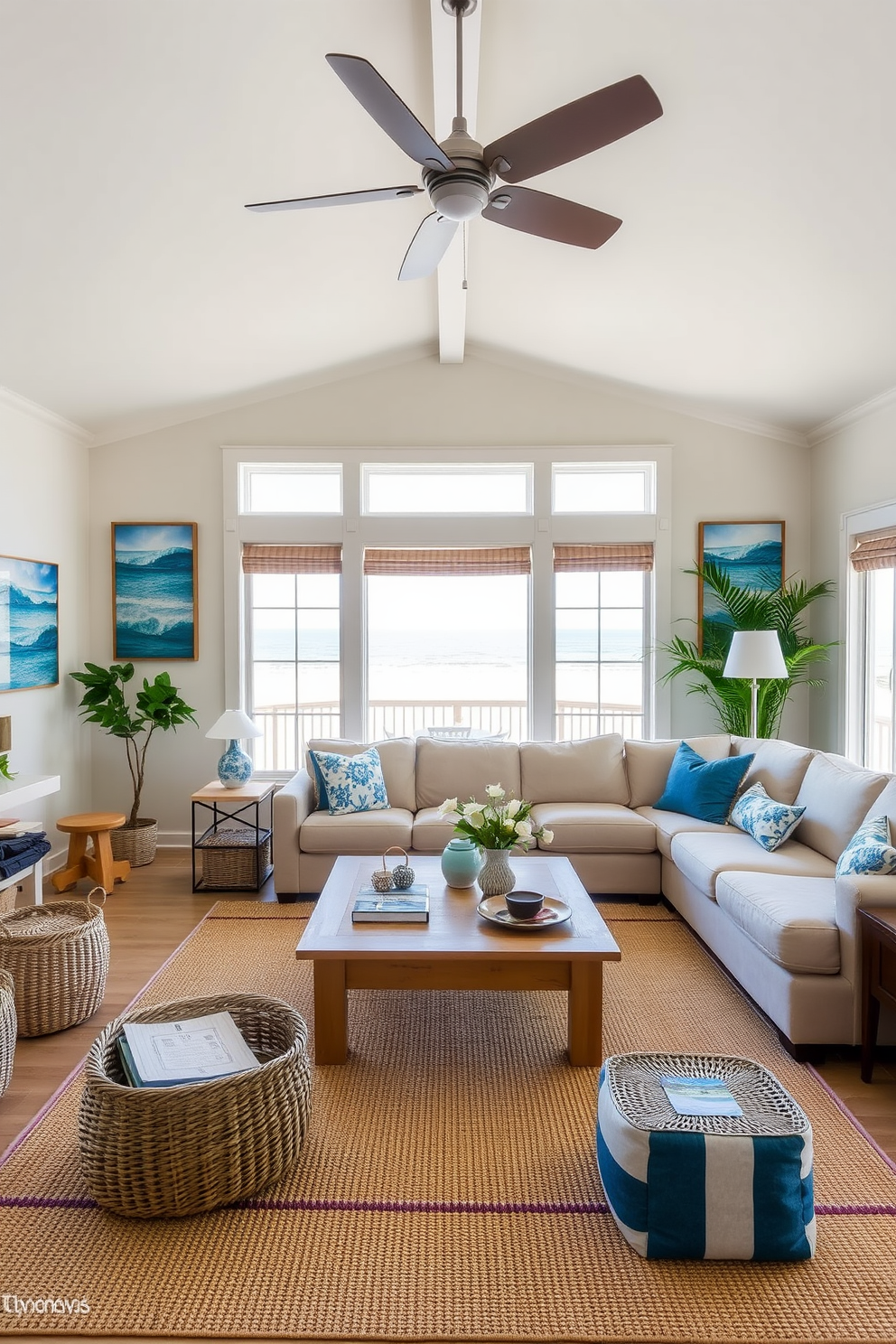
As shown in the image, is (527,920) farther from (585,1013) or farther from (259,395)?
(259,395)

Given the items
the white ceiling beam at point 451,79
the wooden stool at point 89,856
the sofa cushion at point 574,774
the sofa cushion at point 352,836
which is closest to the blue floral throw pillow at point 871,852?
the sofa cushion at point 574,774

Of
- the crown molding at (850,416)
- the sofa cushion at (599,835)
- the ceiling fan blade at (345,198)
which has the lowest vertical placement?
the sofa cushion at (599,835)

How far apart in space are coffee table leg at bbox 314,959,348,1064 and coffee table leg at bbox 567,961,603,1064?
773 mm

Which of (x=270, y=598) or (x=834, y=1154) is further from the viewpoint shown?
(x=270, y=598)

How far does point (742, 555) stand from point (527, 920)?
350 cm

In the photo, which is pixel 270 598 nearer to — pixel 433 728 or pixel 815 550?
pixel 433 728

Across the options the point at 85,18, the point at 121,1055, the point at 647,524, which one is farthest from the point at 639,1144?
the point at 647,524

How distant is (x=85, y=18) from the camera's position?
2189 millimetres

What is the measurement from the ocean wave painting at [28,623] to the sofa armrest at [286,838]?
5.37ft

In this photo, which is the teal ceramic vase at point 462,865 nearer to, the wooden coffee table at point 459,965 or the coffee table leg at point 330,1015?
the wooden coffee table at point 459,965

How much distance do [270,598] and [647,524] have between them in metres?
2.65

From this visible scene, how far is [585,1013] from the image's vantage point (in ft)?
8.63

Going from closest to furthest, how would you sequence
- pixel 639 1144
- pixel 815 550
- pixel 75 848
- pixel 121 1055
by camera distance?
1. pixel 639 1144
2. pixel 121 1055
3. pixel 75 848
4. pixel 815 550

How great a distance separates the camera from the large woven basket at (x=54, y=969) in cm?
276
